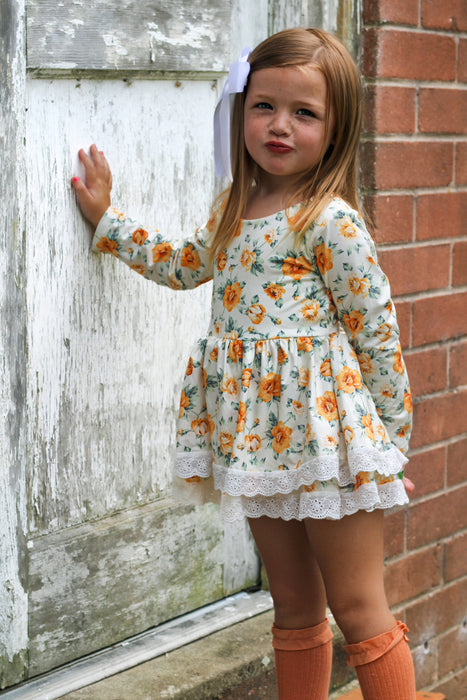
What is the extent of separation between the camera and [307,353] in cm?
203

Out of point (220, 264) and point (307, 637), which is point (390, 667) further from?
point (220, 264)

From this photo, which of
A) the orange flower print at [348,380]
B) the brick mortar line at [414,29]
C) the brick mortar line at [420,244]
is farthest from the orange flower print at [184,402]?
the brick mortar line at [414,29]

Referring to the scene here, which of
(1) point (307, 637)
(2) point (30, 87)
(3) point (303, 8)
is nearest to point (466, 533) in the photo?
(1) point (307, 637)

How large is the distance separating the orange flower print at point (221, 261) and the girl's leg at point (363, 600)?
22.1 inches

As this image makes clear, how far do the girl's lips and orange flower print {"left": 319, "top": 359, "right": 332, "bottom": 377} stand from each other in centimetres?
43

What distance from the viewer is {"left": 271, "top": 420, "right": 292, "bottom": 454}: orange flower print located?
2.02 m

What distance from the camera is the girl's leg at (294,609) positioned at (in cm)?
223

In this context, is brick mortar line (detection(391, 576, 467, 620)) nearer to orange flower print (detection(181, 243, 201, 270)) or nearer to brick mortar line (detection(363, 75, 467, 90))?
orange flower print (detection(181, 243, 201, 270))

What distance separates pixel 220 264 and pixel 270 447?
407mm

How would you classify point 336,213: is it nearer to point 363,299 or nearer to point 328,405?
point 363,299

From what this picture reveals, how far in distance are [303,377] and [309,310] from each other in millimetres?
140

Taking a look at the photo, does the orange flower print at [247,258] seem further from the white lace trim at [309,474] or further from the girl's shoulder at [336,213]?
the white lace trim at [309,474]

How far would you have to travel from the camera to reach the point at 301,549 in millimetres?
2248

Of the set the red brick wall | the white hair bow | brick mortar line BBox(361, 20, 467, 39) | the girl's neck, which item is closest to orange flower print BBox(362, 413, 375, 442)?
the girl's neck
